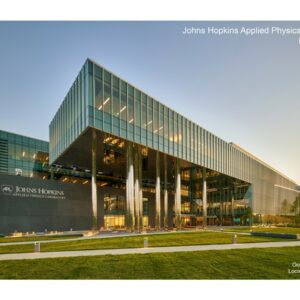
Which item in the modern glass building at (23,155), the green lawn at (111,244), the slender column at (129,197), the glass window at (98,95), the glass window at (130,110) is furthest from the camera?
the modern glass building at (23,155)

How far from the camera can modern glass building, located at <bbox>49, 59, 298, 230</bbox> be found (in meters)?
31.3

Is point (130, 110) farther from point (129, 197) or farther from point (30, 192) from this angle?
point (30, 192)

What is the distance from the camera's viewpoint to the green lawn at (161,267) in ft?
38.4

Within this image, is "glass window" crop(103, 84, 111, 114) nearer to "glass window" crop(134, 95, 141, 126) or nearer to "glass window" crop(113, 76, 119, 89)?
"glass window" crop(113, 76, 119, 89)

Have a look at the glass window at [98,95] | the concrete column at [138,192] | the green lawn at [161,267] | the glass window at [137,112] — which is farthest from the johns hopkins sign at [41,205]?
the green lawn at [161,267]

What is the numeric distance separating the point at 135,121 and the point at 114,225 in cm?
2616

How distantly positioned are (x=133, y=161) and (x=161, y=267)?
28458 mm

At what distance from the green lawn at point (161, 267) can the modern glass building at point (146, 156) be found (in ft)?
56.0

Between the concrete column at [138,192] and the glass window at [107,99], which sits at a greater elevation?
the glass window at [107,99]

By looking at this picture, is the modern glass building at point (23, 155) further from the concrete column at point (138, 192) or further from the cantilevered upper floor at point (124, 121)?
the concrete column at point (138, 192)

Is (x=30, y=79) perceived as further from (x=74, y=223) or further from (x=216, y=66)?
(x=74, y=223)

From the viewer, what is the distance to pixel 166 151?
40469mm

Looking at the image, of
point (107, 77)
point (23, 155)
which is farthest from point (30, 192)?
point (107, 77)

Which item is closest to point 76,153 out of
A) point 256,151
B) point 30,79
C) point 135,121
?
point 135,121
